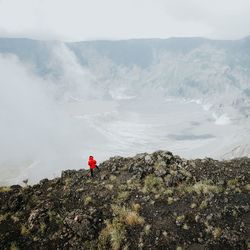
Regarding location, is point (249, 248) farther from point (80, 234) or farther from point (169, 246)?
point (80, 234)

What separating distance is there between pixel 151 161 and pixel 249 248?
13358 mm

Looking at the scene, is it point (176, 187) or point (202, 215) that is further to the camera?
point (176, 187)

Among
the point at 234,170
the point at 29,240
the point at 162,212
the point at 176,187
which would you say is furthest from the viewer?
the point at 234,170

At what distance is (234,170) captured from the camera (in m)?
32.7

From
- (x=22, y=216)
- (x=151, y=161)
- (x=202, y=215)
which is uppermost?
(x=151, y=161)

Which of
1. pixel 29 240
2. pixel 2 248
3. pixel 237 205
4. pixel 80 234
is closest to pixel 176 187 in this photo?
pixel 237 205

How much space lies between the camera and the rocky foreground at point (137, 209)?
23.9 meters

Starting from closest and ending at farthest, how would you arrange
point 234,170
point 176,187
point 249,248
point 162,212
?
1. point 249,248
2. point 162,212
3. point 176,187
4. point 234,170

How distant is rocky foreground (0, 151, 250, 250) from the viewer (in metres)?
23.9

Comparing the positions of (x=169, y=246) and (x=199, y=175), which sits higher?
(x=199, y=175)

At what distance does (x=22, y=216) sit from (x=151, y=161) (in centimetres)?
1295

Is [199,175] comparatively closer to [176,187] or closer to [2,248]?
[176,187]

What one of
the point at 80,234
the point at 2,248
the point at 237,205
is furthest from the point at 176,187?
the point at 2,248

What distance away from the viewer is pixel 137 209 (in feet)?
87.4
